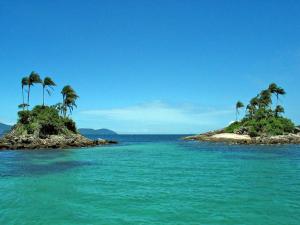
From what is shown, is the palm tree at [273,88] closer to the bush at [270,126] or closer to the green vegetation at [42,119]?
the bush at [270,126]

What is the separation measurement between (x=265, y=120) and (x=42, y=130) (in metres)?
73.8

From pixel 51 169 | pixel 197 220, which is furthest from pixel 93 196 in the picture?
pixel 51 169

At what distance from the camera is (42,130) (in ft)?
319

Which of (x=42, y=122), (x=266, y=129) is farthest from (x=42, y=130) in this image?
(x=266, y=129)

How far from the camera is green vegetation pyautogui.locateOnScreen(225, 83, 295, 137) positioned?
118 metres

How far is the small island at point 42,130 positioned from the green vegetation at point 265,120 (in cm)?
5074

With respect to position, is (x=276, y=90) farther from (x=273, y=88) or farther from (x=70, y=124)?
(x=70, y=124)

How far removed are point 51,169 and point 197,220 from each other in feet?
93.1

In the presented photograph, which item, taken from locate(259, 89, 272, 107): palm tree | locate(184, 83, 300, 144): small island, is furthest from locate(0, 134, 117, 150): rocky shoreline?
locate(259, 89, 272, 107): palm tree

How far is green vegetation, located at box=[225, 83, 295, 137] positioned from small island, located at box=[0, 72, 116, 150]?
50742 mm

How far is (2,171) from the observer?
43500 millimetres

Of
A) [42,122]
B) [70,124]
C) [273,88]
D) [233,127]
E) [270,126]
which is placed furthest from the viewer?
[233,127]

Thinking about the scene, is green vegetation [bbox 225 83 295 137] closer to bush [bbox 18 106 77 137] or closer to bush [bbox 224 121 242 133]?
bush [bbox 224 121 242 133]

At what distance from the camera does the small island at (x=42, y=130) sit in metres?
90.8
